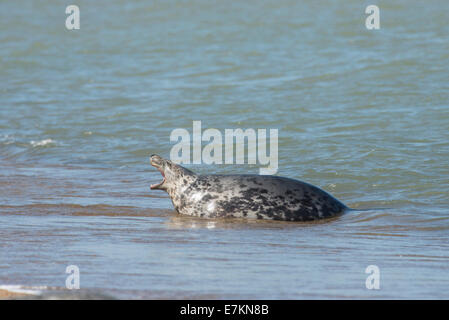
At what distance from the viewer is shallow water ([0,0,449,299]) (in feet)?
17.5

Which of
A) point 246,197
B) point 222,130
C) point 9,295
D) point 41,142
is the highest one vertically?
point 222,130

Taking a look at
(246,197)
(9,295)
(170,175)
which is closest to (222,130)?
(170,175)

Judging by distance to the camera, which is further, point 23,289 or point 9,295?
point 23,289

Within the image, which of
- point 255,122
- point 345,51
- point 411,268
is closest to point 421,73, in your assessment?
point 345,51

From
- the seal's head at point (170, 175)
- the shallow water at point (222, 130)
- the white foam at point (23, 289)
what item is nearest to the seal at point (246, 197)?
the seal's head at point (170, 175)

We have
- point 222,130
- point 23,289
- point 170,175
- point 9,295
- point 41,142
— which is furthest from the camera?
point 222,130

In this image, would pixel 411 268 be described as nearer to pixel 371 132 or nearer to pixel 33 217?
pixel 33 217

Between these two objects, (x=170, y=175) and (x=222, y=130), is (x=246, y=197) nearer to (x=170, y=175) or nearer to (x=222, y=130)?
(x=170, y=175)

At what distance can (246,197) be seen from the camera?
7.36 meters

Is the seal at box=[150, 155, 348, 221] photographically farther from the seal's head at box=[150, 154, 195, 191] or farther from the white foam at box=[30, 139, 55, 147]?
the white foam at box=[30, 139, 55, 147]

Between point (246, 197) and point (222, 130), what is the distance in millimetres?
5168

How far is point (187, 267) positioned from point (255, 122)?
25.1 feet

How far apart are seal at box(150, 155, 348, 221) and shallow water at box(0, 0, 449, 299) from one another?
165 mm

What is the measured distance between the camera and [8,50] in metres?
21.4
